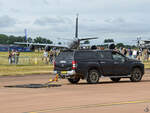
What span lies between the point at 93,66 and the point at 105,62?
0.87 m

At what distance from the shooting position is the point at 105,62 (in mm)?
20594

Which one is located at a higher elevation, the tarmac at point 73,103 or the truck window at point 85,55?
the truck window at point 85,55

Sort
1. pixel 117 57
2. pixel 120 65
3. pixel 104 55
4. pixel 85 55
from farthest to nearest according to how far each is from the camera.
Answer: pixel 117 57
pixel 120 65
pixel 104 55
pixel 85 55

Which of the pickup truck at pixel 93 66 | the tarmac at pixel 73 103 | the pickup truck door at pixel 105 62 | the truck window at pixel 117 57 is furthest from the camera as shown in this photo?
the truck window at pixel 117 57

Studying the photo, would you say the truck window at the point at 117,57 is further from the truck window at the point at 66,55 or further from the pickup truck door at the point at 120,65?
the truck window at the point at 66,55

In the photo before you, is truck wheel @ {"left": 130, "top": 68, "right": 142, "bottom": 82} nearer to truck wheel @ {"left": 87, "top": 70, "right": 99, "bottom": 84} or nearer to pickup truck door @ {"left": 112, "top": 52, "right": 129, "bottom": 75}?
pickup truck door @ {"left": 112, "top": 52, "right": 129, "bottom": 75}

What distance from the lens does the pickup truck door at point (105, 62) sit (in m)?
20.5

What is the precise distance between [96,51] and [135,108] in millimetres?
10066

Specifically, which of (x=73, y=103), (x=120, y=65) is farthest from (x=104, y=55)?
(x=73, y=103)

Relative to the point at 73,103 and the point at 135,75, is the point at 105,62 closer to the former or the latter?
the point at 135,75

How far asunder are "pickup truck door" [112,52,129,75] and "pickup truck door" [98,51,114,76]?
247 millimetres

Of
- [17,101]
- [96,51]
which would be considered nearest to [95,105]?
[17,101]

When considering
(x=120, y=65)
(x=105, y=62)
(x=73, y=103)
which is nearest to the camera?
(x=73, y=103)

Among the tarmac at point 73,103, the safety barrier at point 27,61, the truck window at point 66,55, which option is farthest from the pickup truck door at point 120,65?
the safety barrier at point 27,61
